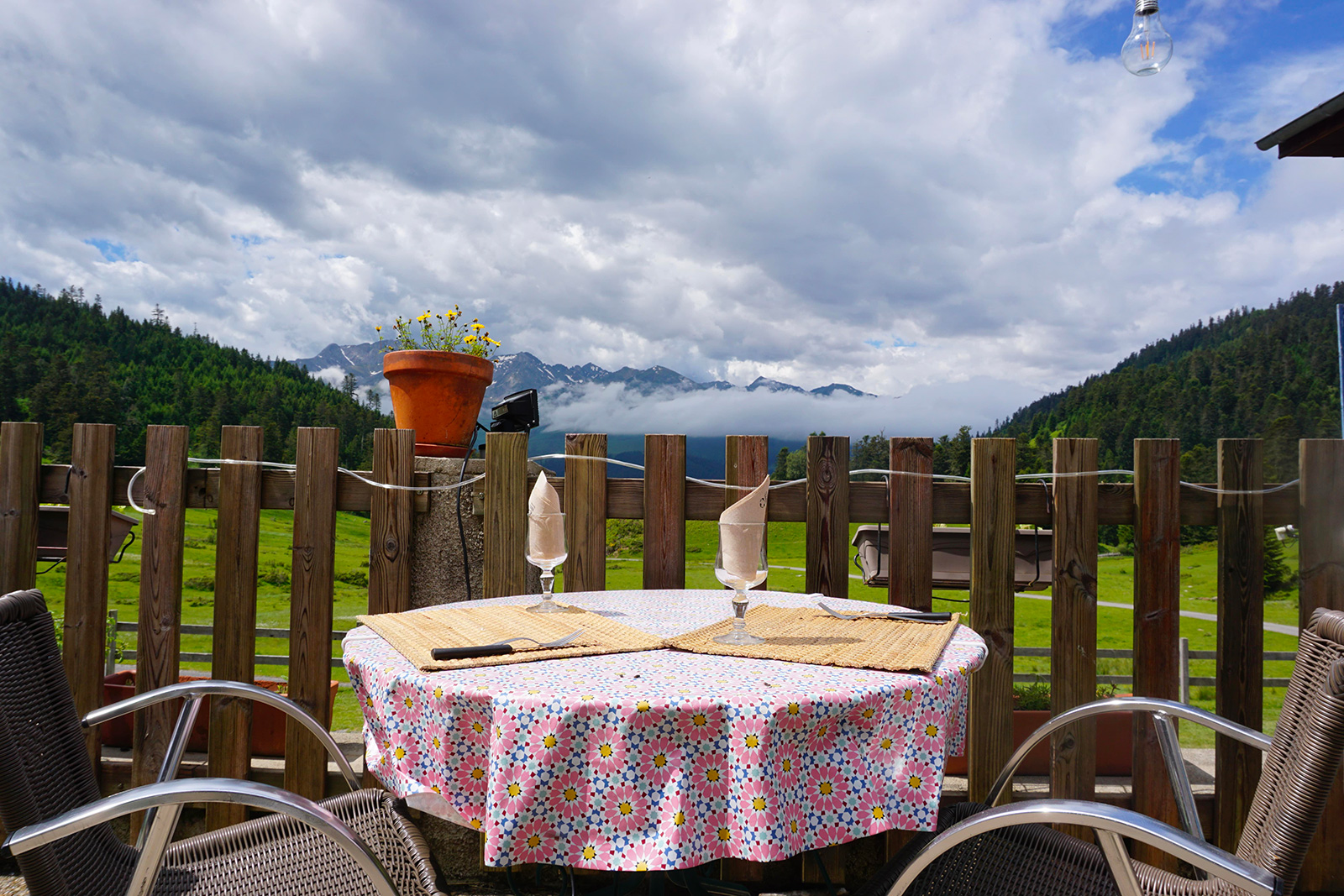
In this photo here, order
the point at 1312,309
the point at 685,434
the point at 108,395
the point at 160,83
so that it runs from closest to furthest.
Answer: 1. the point at 685,434
2. the point at 1312,309
3. the point at 108,395
4. the point at 160,83

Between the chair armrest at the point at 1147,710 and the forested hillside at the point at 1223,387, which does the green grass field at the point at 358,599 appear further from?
the chair armrest at the point at 1147,710

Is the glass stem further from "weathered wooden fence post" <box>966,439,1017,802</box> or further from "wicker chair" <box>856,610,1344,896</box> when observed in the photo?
"weathered wooden fence post" <box>966,439,1017,802</box>

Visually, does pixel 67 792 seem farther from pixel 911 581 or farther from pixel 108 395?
pixel 108 395

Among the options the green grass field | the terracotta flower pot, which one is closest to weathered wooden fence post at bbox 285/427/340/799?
the terracotta flower pot

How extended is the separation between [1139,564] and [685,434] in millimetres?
1483

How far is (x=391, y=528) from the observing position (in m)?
2.30

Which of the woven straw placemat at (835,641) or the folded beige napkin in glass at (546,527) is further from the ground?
the folded beige napkin in glass at (546,527)

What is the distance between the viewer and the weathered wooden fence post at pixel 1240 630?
6.81 ft

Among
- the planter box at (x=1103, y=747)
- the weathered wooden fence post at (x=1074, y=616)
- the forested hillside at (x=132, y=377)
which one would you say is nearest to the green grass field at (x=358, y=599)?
the forested hillside at (x=132, y=377)

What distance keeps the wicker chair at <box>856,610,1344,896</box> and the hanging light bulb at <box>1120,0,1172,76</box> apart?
331 centimetres

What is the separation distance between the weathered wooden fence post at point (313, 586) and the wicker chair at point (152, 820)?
37.6 inches

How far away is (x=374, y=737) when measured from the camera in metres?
1.23

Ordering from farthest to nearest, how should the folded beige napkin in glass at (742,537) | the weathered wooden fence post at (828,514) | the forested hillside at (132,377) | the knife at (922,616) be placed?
the forested hillside at (132,377)
the weathered wooden fence post at (828,514)
the knife at (922,616)
the folded beige napkin in glass at (742,537)

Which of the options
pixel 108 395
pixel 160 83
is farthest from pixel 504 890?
pixel 160 83
